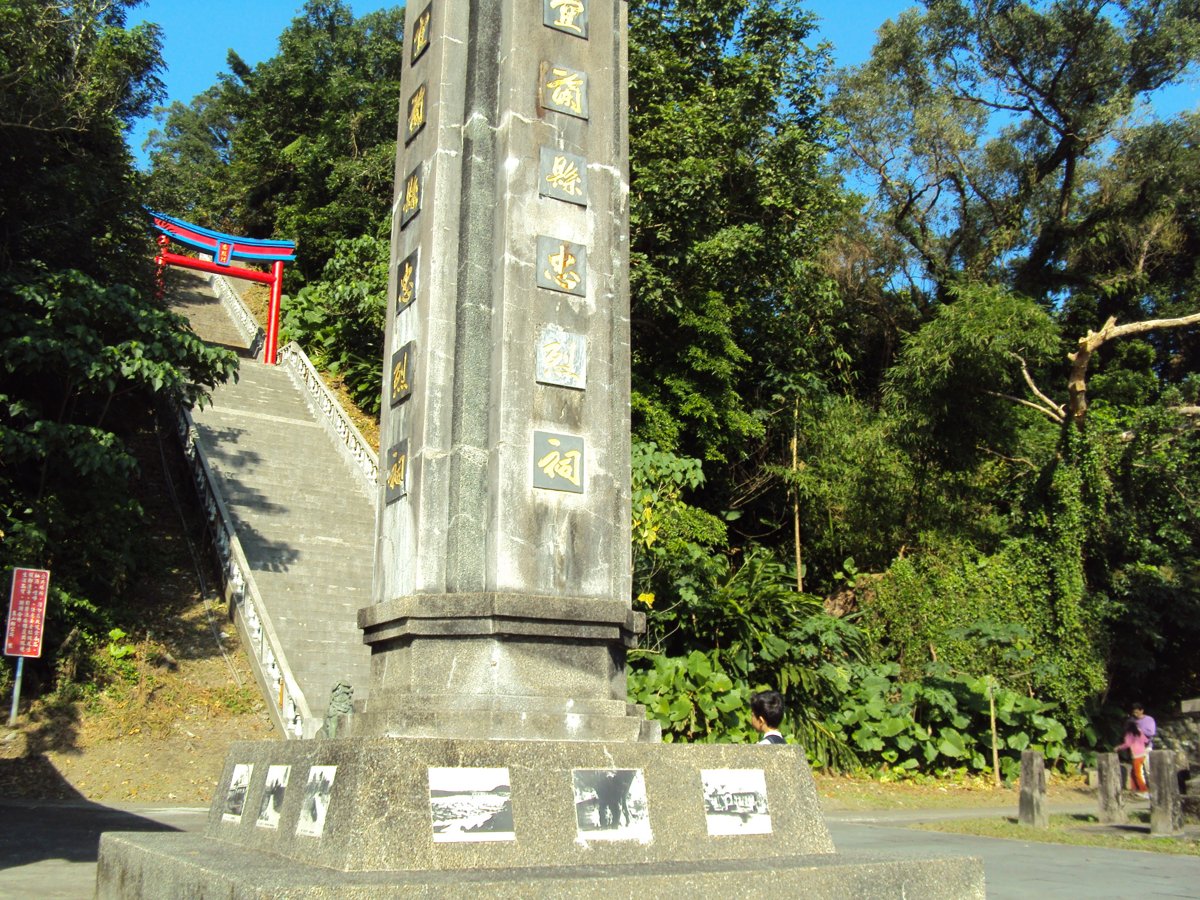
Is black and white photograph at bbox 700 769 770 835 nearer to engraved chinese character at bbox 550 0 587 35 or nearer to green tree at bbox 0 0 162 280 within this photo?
engraved chinese character at bbox 550 0 587 35

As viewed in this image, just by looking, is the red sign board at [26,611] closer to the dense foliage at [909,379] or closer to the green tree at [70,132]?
the green tree at [70,132]

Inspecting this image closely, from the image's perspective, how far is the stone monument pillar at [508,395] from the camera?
18.2ft

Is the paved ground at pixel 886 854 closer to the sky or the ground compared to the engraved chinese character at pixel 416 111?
closer to the ground

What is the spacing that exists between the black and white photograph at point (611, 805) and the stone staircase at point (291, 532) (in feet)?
18.3

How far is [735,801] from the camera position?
518 cm

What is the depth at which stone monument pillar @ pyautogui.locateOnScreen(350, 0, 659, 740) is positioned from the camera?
5.56 metres

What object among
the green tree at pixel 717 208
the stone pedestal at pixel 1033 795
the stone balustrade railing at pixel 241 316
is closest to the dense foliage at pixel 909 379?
the green tree at pixel 717 208

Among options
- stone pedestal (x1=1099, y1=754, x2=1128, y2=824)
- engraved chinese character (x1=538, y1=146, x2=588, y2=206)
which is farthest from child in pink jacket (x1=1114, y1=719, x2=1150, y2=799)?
engraved chinese character (x1=538, y1=146, x2=588, y2=206)

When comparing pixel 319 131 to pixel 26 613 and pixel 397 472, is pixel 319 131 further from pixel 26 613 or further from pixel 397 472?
pixel 397 472

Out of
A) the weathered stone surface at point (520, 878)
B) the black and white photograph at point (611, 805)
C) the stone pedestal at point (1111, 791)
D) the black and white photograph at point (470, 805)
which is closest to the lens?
the weathered stone surface at point (520, 878)

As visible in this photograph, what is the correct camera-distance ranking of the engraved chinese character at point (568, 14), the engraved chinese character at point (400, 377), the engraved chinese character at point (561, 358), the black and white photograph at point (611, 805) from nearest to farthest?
the black and white photograph at point (611, 805) → the engraved chinese character at point (561, 358) → the engraved chinese character at point (400, 377) → the engraved chinese character at point (568, 14)

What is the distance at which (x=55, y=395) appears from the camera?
44.8ft

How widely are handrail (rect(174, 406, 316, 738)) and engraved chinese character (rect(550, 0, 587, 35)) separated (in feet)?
25.8

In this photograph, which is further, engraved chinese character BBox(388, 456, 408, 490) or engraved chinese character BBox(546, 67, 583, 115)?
engraved chinese character BBox(546, 67, 583, 115)
